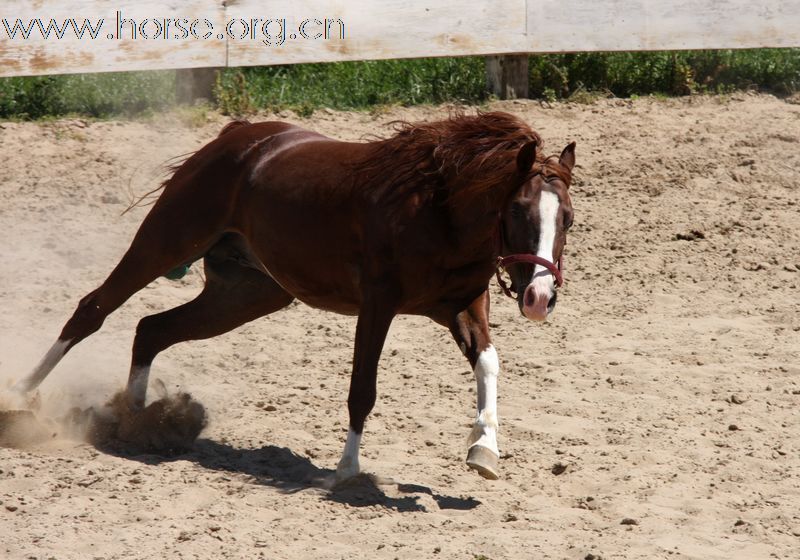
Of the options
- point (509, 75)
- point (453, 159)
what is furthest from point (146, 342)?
point (509, 75)

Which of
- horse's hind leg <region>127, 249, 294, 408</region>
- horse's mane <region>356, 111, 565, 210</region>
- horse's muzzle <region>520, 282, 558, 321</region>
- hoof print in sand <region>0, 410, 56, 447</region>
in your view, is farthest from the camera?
horse's hind leg <region>127, 249, 294, 408</region>

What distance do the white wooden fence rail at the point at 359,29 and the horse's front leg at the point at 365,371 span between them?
4.53 m

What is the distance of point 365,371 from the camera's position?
5.46 m

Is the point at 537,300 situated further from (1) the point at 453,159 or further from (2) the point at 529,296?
(1) the point at 453,159

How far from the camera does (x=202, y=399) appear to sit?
6.56 meters

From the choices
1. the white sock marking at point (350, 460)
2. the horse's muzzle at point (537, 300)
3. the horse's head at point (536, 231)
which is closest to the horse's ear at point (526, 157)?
the horse's head at point (536, 231)

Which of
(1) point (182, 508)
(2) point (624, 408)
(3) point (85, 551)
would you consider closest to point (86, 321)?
(1) point (182, 508)

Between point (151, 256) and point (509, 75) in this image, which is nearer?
point (151, 256)

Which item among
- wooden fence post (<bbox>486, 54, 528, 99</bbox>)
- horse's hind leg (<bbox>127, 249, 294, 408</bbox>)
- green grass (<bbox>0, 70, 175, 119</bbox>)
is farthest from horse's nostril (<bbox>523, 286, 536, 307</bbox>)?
wooden fence post (<bbox>486, 54, 528, 99</bbox>)

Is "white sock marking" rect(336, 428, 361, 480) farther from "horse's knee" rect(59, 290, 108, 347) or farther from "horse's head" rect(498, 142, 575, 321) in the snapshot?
"horse's knee" rect(59, 290, 108, 347)

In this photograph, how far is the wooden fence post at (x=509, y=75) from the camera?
10188 millimetres

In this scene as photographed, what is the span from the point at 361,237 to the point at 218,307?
3.90ft

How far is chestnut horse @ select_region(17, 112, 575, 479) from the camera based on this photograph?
516cm

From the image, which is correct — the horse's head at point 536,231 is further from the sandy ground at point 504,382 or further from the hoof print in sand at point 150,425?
the hoof print in sand at point 150,425
